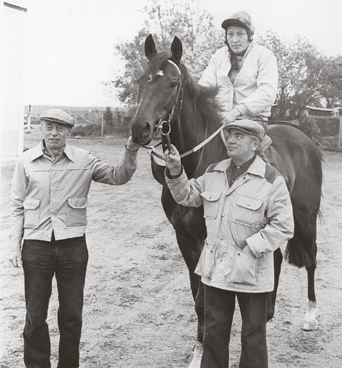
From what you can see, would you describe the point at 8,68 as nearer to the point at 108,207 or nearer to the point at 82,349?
the point at 108,207

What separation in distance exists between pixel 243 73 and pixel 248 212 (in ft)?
5.07

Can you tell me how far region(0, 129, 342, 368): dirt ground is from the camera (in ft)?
13.1

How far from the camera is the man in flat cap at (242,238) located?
290cm

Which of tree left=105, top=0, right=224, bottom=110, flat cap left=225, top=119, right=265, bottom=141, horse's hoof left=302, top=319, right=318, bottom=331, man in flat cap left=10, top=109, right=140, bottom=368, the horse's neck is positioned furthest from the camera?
tree left=105, top=0, right=224, bottom=110

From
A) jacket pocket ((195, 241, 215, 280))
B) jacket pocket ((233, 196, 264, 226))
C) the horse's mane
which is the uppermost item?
the horse's mane

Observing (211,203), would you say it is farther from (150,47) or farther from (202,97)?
(150,47)

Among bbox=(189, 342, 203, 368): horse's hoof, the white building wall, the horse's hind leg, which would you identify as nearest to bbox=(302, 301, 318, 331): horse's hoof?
the horse's hind leg

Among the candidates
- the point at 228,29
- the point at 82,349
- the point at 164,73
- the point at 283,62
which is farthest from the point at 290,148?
the point at 283,62

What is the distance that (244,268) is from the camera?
9.44 feet

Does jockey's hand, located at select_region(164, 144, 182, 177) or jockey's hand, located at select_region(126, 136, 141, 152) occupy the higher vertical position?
jockey's hand, located at select_region(126, 136, 141, 152)

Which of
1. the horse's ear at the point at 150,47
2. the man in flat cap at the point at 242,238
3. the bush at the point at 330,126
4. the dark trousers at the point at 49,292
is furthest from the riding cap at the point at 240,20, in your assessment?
the bush at the point at 330,126

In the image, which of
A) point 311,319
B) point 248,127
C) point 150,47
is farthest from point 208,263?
point 311,319

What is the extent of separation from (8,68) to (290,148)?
7.22 metres

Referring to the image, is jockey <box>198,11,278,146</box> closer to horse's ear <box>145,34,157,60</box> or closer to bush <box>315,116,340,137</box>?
horse's ear <box>145,34,157,60</box>
